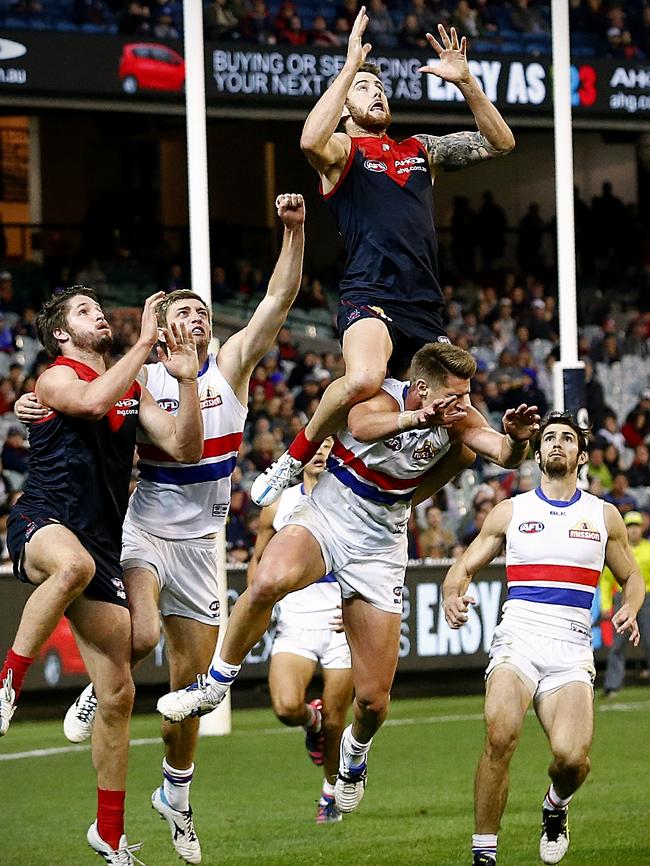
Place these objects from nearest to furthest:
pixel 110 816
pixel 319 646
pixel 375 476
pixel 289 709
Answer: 1. pixel 110 816
2. pixel 375 476
3. pixel 289 709
4. pixel 319 646

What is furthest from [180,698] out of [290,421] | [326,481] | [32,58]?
[32,58]

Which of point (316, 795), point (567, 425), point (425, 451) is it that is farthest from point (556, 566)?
point (316, 795)

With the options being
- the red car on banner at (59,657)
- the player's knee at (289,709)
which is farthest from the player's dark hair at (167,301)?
the red car on banner at (59,657)

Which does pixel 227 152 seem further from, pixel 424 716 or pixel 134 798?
pixel 134 798

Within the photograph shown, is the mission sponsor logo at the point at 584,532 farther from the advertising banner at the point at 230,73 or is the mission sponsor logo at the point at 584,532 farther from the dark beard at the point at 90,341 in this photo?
the advertising banner at the point at 230,73

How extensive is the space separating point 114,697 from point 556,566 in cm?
277

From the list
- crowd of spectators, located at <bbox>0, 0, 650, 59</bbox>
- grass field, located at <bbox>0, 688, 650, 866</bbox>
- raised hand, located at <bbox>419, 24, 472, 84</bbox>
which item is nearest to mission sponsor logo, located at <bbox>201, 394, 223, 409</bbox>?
raised hand, located at <bbox>419, 24, 472, 84</bbox>

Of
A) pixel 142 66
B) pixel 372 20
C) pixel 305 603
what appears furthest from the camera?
pixel 372 20

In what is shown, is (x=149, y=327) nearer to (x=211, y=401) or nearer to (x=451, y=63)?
(x=211, y=401)

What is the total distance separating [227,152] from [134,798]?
18.1m

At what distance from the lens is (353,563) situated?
7.93 metres

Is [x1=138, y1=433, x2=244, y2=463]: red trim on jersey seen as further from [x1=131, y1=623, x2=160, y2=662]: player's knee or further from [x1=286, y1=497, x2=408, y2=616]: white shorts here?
[x1=131, y1=623, x2=160, y2=662]: player's knee

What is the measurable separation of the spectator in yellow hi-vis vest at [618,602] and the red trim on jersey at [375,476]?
30.0 feet

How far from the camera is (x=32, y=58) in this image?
19438 mm
